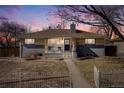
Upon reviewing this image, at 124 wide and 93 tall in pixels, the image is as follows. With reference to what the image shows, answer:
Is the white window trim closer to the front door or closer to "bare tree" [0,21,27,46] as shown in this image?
the front door

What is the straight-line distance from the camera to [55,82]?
16.2 m

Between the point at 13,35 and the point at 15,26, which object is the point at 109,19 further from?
the point at 13,35

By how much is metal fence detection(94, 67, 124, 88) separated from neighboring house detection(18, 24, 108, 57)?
1432 centimetres

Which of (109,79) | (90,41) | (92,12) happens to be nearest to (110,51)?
(90,41)

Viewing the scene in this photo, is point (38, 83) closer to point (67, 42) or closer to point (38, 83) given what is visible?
point (38, 83)

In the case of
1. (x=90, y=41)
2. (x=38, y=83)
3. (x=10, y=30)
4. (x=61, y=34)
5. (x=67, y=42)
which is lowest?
(x=38, y=83)

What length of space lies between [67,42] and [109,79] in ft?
54.0

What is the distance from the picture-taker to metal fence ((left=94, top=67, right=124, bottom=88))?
15.4 metres

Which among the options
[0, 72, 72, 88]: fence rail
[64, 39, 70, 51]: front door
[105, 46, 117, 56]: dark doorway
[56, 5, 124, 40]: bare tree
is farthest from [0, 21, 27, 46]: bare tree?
[0, 72, 72, 88]: fence rail

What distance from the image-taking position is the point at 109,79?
17078 mm

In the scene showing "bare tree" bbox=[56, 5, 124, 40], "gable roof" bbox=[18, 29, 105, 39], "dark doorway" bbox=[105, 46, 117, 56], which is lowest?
"dark doorway" bbox=[105, 46, 117, 56]

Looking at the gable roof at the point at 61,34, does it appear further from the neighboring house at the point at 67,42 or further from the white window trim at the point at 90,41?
the white window trim at the point at 90,41
